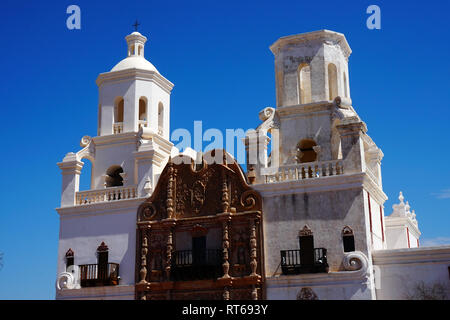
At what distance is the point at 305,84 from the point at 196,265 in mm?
10826

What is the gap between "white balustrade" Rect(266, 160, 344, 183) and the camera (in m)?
28.6

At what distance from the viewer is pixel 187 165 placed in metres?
31.1

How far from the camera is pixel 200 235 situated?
29891 mm

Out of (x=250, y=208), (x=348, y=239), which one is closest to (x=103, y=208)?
(x=250, y=208)

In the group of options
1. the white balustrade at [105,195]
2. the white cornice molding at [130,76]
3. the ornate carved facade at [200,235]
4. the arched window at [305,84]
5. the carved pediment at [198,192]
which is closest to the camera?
the ornate carved facade at [200,235]

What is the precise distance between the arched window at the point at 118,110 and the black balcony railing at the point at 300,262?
11.7 metres

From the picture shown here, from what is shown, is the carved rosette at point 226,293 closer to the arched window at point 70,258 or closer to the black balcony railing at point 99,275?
the black balcony railing at point 99,275

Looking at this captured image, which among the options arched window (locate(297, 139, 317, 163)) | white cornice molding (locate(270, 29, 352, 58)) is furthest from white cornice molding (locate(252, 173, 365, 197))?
white cornice molding (locate(270, 29, 352, 58))

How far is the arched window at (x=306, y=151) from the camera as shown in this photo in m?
31.1

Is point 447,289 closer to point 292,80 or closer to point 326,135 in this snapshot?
point 326,135

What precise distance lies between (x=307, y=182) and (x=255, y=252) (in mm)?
3641

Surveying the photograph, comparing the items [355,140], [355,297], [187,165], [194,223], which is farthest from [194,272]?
[355,140]

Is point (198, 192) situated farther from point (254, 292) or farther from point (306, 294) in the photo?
point (306, 294)

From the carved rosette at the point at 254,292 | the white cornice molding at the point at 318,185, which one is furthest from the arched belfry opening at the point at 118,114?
the carved rosette at the point at 254,292
